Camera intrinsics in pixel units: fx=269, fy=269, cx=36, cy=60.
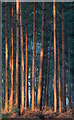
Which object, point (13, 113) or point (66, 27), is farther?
point (66, 27)

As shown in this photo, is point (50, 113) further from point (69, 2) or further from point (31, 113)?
point (69, 2)

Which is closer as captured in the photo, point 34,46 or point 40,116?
point 40,116

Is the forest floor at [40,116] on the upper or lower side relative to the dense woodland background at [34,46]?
lower

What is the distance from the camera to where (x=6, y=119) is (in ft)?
30.4

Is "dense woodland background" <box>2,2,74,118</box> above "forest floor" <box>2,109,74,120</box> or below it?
above

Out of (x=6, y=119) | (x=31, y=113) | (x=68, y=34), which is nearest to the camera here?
(x=6, y=119)

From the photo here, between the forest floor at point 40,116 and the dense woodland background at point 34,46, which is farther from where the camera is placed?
the dense woodland background at point 34,46

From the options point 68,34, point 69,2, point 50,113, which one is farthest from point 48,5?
point 50,113

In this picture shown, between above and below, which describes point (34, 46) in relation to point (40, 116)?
above

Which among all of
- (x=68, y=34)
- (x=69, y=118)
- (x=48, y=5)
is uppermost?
(x=48, y=5)

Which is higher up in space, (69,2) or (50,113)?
(69,2)

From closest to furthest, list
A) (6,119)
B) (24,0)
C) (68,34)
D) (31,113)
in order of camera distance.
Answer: (6,119)
(31,113)
(24,0)
(68,34)

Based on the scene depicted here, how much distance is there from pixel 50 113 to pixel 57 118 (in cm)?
69

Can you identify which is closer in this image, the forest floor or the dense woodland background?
the forest floor
